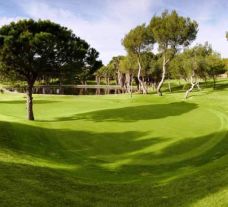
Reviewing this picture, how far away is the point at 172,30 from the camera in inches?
3118

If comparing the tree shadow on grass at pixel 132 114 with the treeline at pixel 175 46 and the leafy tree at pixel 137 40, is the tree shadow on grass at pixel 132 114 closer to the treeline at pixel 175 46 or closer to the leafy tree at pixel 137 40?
the treeline at pixel 175 46

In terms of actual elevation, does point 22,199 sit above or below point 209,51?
below

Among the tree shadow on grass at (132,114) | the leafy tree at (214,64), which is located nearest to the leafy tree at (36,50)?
the tree shadow on grass at (132,114)

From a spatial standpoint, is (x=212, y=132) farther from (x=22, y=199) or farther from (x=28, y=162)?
(x=22, y=199)

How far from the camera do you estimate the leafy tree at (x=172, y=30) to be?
78562 mm

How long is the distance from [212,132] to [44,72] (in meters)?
20.9

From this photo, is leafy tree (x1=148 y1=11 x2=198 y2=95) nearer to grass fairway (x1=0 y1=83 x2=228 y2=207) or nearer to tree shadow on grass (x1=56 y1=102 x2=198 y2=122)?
tree shadow on grass (x1=56 y1=102 x2=198 y2=122)

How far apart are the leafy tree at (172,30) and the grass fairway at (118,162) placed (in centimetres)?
4138

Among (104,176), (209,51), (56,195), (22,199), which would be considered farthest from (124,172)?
(209,51)

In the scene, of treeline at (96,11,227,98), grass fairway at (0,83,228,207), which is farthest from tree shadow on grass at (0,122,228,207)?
treeline at (96,11,227,98)

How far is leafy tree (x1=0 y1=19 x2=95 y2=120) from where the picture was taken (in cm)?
3800

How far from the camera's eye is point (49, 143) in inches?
1094

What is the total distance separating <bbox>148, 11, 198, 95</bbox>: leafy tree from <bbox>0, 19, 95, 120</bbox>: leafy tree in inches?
1567

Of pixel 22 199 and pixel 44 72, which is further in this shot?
pixel 44 72
